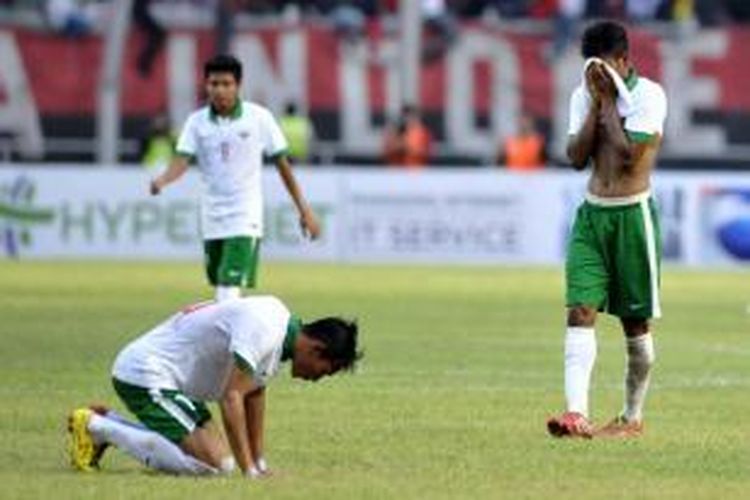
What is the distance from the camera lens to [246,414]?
505 inches

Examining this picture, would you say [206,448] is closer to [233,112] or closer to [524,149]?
[233,112]

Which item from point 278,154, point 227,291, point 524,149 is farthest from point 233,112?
point 524,149

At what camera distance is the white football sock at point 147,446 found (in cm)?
1323

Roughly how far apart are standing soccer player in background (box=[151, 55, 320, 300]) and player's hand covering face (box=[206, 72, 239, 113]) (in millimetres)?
33

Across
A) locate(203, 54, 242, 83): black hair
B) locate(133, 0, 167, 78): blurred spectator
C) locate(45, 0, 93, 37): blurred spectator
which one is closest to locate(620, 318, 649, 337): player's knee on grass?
locate(203, 54, 242, 83): black hair

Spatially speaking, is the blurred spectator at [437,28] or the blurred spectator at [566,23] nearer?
the blurred spectator at [566,23]

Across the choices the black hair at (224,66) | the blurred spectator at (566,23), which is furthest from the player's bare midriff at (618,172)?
the blurred spectator at (566,23)

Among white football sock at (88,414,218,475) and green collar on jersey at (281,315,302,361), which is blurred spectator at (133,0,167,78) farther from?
green collar on jersey at (281,315,302,361)

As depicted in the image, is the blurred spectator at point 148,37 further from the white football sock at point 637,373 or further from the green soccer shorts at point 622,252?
the green soccer shorts at point 622,252

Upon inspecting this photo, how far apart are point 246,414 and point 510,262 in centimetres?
2546

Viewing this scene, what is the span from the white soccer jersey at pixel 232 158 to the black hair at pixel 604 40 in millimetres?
6016

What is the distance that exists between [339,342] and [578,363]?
11.1 feet

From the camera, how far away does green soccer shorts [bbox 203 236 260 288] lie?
21281mm

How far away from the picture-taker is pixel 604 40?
15453 mm
